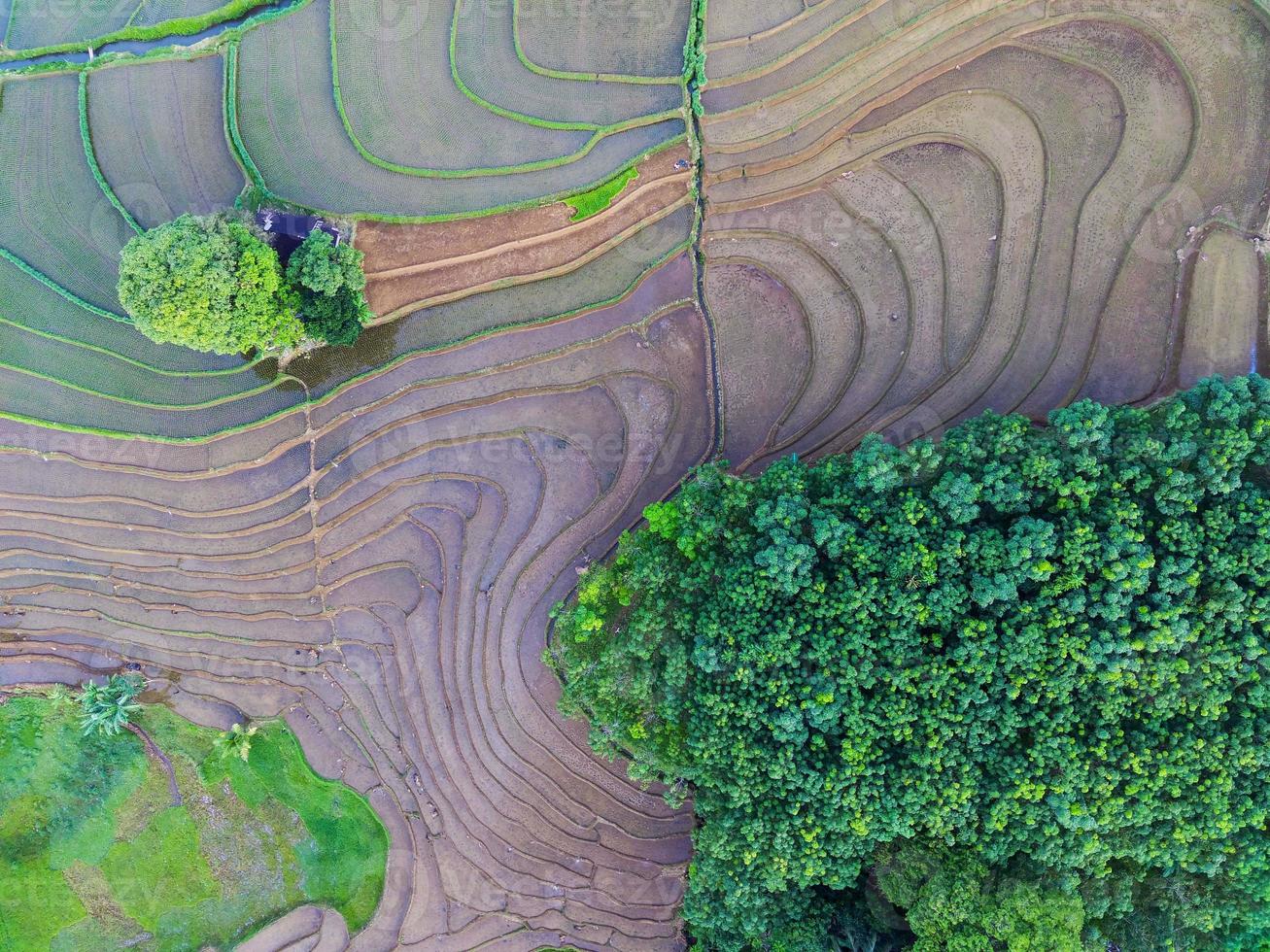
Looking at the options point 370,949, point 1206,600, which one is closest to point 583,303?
point 1206,600

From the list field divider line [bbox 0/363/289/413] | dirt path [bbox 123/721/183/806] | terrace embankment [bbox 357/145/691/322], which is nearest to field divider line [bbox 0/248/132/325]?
field divider line [bbox 0/363/289/413]

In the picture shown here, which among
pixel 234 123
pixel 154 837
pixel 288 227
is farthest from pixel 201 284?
pixel 154 837

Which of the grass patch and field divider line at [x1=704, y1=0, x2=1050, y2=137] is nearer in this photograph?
field divider line at [x1=704, y1=0, x2=1050, y2=137]

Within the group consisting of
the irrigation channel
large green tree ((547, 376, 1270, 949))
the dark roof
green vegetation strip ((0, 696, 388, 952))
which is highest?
the irrigation channel

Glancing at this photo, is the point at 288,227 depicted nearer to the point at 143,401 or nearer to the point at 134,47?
the point at 143,401

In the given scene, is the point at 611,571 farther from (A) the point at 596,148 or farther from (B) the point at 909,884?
(A) the point at 596,148

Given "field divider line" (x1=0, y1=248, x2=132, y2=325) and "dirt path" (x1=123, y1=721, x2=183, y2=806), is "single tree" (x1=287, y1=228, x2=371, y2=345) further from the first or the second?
"dirt path" (x1=123, y1=721, x2=183, y2=806)
